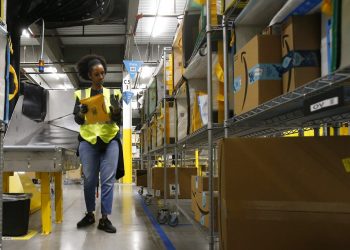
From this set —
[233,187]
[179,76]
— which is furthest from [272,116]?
[179,76]

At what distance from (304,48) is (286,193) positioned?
58 cm

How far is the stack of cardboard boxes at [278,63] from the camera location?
1409mm

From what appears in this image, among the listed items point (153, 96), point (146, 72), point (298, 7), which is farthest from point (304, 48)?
point (146, 72)

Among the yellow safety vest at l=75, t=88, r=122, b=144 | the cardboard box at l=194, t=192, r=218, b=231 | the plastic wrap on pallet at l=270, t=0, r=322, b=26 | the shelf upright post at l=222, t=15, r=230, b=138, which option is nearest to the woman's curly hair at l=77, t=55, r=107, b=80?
the yellow safety vest at l=75, t=88, r=122, b=144

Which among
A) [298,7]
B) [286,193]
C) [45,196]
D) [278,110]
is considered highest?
[298,7]

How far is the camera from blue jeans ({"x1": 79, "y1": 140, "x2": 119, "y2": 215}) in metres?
3.32

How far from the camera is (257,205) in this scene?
161 cm

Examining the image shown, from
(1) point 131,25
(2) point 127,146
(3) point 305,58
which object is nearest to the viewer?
(3) point 305,58

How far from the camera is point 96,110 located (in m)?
3.38

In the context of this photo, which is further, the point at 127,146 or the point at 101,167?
the point at 127,146

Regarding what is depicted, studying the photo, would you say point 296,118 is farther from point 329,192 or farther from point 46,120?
point 46,120

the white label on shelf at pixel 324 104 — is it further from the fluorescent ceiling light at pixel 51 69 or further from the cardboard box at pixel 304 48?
the fluorescent ceiling light at pixel 51 69

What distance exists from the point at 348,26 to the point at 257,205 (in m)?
0.84

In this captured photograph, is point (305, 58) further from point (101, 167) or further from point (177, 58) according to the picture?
point (101, 167)
